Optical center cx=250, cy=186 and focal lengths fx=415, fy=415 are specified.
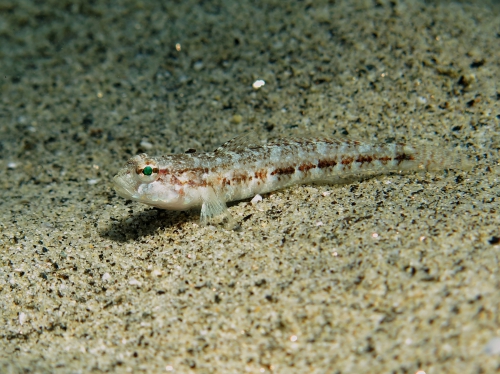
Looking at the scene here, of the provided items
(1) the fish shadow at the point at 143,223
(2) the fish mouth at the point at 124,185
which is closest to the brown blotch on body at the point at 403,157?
(1) the fish shadow at the point at 143,223

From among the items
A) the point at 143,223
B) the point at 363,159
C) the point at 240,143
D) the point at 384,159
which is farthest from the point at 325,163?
the point at 143,223

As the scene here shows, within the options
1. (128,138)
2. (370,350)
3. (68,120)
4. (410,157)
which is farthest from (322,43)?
(370,350)

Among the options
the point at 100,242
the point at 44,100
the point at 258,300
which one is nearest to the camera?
the point at 258,300

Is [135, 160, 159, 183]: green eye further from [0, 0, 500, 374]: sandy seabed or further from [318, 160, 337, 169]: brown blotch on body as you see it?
[318, 160, 337, 169]: brown blotch on body

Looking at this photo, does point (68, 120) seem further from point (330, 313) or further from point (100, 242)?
point (330, 313)

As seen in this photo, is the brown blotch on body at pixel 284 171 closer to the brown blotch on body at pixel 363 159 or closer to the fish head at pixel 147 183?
the brown blotch on body at pixel 363 159

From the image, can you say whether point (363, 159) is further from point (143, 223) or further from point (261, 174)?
point (143, 223)

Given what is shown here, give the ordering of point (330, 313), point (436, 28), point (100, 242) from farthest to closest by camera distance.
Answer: point (436, 28)
point (100, 242)
point (330, 313)

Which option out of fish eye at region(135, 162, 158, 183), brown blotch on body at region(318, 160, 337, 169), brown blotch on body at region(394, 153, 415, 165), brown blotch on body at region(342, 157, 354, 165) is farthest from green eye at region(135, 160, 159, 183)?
brown blotch on body at region(394, 153, 415, 165)

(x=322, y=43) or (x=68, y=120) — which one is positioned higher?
(x=322, y=43)
